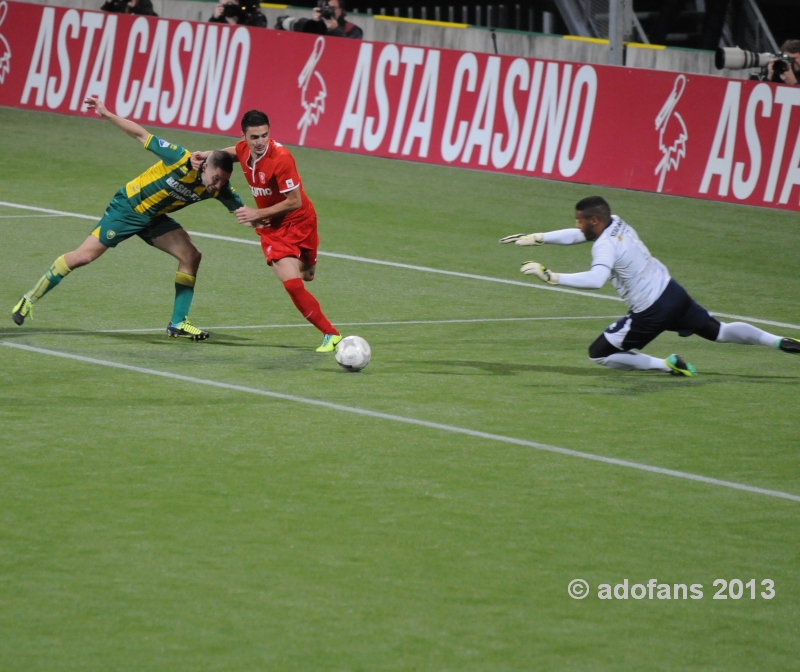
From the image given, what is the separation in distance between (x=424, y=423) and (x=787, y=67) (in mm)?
11536

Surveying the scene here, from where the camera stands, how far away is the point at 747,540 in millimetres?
6727

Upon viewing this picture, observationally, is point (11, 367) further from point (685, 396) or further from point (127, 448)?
point (685, 396)

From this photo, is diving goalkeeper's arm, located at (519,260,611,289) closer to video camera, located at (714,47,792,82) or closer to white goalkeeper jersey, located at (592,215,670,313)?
white goalkeeper jersey, located at (592,215,670,313)

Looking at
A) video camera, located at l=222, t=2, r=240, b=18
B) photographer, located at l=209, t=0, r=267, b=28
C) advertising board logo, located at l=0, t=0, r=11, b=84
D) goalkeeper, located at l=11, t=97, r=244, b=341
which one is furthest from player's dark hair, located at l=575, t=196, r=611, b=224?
advertising board logo, located at l=0, t=0, r=11, b=84

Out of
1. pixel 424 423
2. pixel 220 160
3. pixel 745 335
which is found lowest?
pixel 424 423

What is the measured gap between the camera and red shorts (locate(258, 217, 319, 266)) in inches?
412

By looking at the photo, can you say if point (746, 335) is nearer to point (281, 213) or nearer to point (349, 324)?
point (349, 324)

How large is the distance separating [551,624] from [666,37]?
24.4 metres

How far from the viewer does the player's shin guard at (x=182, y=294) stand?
10.8 meters

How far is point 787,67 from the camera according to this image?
18266 millimetres

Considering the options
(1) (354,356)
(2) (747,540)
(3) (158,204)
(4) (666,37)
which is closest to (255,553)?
(2) (747,540)

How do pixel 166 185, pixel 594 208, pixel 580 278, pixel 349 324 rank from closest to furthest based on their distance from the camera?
pixel 580 278
pixel 594 208
pixel 166 185
pixel 349 324

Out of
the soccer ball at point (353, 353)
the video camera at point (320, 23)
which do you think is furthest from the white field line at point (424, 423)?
the video camera at point (320, 23)

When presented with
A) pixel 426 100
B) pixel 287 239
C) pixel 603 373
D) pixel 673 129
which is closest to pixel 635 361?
pixel 603 373
